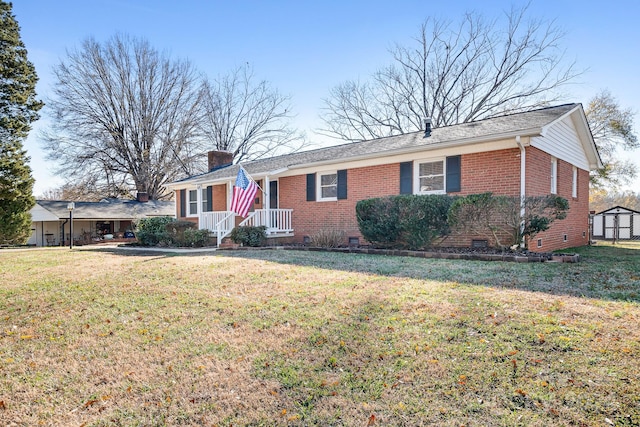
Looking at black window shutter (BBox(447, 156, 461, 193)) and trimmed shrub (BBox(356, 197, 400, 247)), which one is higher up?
black window shutter (BBox(447, 156, 461, 193))

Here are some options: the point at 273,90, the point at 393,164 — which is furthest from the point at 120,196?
the point at 393,164

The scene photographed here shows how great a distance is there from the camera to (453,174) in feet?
34.2

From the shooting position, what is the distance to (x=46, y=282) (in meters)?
6.80

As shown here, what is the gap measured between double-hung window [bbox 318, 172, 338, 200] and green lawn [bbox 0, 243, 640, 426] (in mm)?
7490

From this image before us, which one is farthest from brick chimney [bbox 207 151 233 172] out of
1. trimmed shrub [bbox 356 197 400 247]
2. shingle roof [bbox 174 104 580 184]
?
trimmed shrub [bbox 356 197 400 247]

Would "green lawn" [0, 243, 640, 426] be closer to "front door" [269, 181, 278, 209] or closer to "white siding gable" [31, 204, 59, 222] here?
"front door" [269, 181, 278, 209]

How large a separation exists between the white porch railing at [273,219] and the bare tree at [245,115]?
733 inches

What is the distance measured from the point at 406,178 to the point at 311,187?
392 cm

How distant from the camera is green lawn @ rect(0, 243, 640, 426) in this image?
2.67 meters

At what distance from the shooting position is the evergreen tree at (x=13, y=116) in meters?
17.3

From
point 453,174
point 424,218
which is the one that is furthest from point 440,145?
point 424,218

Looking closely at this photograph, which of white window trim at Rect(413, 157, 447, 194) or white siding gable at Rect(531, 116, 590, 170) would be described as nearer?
white siding gable at Rect(531, 116, 590, 170)

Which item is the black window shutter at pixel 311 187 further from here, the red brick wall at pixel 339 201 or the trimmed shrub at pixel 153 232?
the trimmed shrub at pixel 153 232

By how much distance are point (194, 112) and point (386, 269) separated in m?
28.4
